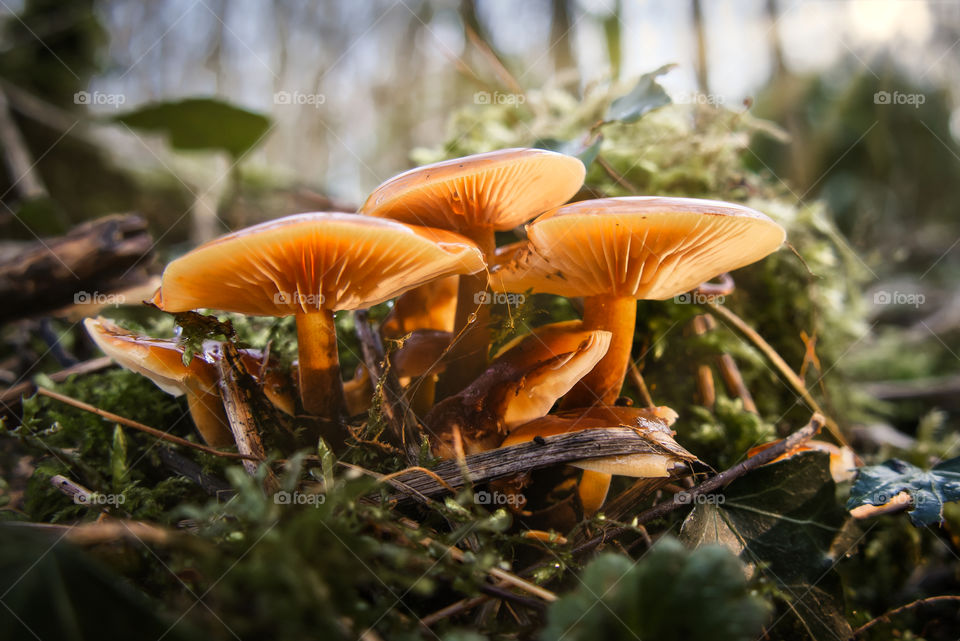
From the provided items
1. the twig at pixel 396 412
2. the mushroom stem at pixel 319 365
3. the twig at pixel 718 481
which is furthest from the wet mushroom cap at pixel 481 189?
the twig at pixel 718 481

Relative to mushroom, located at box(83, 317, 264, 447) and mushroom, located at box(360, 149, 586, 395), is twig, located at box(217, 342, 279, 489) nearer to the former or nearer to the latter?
mushroom, located at box(83, 317, 264, 447)

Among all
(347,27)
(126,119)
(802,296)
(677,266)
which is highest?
(347,27)

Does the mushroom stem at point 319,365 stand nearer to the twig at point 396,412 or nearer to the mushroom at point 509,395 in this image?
the twig at point 396,412

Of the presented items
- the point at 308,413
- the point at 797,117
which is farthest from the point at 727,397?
the point at 797,117

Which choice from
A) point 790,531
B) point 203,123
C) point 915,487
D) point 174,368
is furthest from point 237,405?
point 203,123

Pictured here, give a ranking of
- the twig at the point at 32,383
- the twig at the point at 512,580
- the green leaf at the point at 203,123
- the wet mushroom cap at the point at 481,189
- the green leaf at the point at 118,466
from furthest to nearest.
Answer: the green leaf at the point at 203,123 < the twig at the point at 32,383 < the green leaf at the point at 118,466 < the wet mushroom cap at the point at 481,189 < the twig at the point at 512,580

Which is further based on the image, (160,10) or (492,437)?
(160,10)

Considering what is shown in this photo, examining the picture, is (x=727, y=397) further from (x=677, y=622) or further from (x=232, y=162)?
(x=232, y=162)
